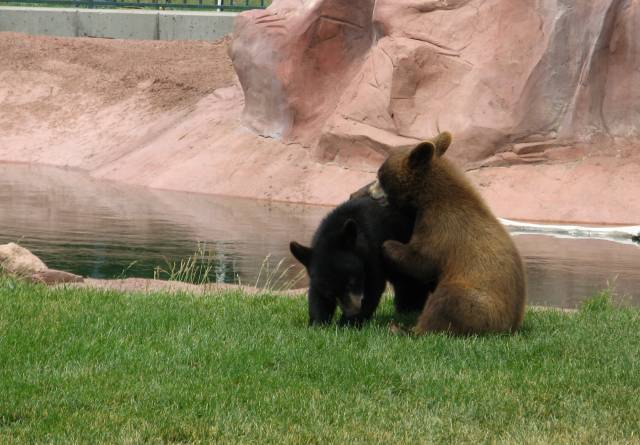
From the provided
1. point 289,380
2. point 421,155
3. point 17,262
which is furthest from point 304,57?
point 289,380

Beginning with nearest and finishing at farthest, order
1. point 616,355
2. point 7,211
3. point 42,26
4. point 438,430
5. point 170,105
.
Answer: point 438,430, point 616,355, point 7,211, point 170,105, point 42,26

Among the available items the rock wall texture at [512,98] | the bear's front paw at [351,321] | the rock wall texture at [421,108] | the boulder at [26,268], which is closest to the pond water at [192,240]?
the boulder at [26,268]

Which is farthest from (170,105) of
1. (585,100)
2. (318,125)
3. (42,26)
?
(585,100)

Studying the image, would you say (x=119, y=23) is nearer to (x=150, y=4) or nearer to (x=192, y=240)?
(x=150, y=4)

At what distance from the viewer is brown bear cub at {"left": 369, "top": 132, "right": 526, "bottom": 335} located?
7.27m

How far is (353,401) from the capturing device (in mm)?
5637

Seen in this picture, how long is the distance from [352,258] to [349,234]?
0.17m

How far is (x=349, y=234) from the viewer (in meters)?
7.40

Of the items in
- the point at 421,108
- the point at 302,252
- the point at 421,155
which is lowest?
the point at 421,108

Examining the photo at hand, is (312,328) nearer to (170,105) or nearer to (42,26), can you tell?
(170,105)

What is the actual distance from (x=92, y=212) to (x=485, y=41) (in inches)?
362

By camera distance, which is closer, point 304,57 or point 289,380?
point 289,380

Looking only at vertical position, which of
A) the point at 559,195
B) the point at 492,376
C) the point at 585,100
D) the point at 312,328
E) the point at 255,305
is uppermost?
the point at 492,376

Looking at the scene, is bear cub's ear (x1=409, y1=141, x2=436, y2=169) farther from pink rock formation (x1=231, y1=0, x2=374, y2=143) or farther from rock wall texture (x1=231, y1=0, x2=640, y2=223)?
pink rock formation (x1=231, y1=0, x2=374, y2=143)
